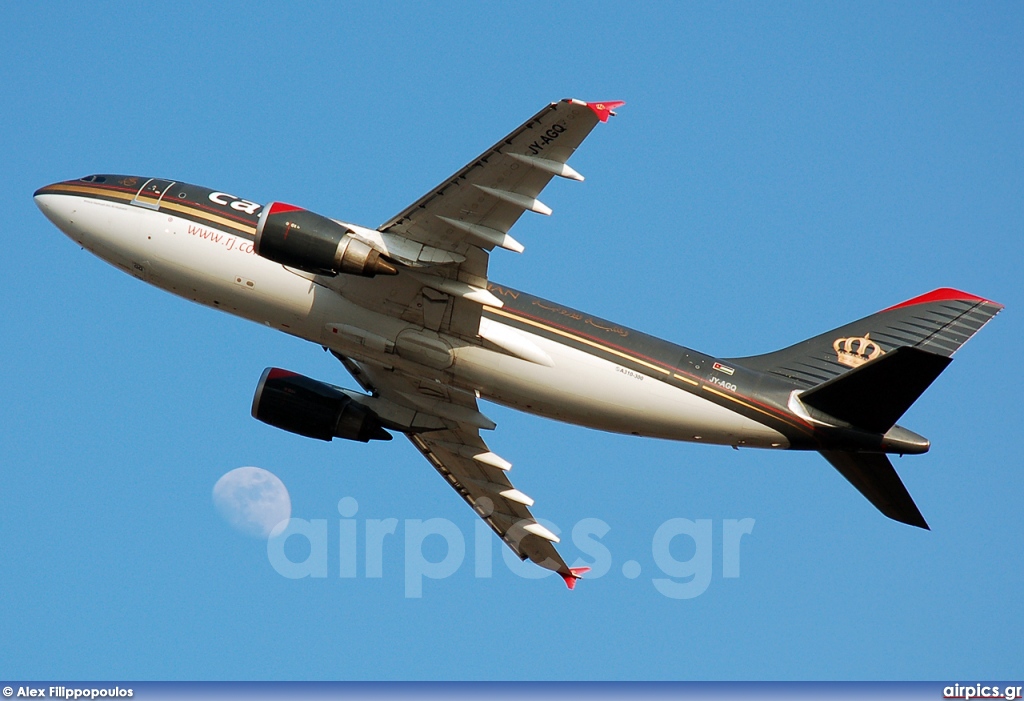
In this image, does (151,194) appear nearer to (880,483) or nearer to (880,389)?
(880,389)

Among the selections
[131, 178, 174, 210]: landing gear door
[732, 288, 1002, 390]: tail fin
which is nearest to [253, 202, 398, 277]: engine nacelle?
[131, 178, 174, 210]: landing gear door

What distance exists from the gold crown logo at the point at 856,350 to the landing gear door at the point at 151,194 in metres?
21.5

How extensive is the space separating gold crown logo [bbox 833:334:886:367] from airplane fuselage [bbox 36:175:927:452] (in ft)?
9.31

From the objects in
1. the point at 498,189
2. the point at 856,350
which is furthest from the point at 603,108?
the point at 856,350

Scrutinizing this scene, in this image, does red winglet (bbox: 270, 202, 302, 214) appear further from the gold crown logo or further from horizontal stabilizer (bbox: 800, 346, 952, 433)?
the gold crown logo

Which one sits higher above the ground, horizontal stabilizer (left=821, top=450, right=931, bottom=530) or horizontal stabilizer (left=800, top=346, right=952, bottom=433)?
horizontal stabilizer (left=800, top=346, right=952, bottom=433)

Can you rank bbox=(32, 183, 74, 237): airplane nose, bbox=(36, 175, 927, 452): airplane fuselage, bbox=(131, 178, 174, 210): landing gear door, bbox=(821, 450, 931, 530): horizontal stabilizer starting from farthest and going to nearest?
bbox=(32, 183, 74, 237): airplane nose
bbox=(131, 178, 174, 210): landing gear door
bbox=(821, 450, 931, 530): horizontal stabilizer
bbox=(36, 175, 927, 452): airplane fuselage

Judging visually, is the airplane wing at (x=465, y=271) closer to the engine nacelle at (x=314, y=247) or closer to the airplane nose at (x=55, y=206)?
the engine nacelle at (x=314, y=247)

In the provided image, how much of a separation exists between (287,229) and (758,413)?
47.6 ft

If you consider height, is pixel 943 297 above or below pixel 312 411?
above

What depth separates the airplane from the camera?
34.0 metres

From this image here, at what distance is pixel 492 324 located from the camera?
119 feet

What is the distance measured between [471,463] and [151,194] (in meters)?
13.9

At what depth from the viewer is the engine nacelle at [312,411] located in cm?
4088
